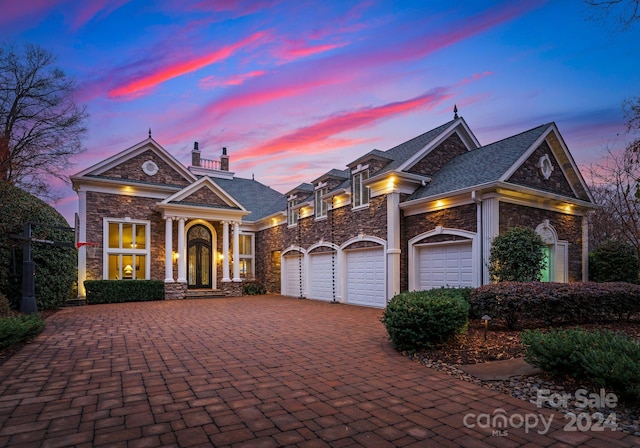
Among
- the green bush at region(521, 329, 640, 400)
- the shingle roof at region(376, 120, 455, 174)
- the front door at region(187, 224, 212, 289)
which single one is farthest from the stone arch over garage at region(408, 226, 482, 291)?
the front door at region(187, 224, 212, 289)

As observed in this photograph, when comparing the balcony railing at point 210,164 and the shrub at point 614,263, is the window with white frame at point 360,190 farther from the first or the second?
the balcony railing at point 210,164

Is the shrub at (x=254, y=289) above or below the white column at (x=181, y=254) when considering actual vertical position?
below

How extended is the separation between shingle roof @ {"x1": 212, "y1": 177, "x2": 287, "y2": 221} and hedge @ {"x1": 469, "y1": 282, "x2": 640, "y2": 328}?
51.2 feet

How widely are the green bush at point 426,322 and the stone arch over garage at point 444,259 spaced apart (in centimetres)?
483

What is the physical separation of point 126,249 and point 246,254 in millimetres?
6667

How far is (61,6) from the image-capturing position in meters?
8.38

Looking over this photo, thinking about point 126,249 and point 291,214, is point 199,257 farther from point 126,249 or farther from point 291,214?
point 291,214

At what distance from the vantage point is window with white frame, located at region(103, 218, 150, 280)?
16.7 metres

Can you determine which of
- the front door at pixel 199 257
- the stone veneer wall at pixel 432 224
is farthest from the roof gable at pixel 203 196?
the stone veneer wall at pixel 432 224

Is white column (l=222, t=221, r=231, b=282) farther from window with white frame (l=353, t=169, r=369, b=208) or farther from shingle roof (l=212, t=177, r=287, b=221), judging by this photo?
window with white frame (l=353, t=169, r=369, b=208)

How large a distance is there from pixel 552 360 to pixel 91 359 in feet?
20.8

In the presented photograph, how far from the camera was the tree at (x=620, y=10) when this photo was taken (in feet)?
13.3

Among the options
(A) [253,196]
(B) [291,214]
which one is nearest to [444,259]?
(B) [291,214]

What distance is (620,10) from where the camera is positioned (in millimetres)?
4098
